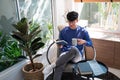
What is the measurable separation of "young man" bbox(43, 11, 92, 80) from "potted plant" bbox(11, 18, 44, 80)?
0.25 metres

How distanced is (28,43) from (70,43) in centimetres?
67

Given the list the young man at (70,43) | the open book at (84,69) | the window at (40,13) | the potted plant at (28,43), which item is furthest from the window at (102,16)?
the potted plant at (28,43)

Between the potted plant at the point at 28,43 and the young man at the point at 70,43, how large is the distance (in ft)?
0.84

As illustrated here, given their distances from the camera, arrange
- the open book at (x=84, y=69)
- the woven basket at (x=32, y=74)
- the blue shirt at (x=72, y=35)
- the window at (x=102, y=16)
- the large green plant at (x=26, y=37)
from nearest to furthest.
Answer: the open book at (x=84, y=69) < the large green plant at (x=26, y=37) < the woven basket at (x=32, y=74) < the blue shirt at (x=72, y=35) < the window at (x=102, y=16)

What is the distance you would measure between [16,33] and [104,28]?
73.6 inches

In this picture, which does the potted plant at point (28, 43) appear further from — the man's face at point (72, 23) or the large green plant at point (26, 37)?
the man's face at point (72, 23)

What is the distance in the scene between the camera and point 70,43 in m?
2.63

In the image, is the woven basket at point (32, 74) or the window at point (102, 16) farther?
the window at point (102, 16)

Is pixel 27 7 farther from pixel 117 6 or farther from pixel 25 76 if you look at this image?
pixel 117 6

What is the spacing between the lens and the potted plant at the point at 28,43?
2.26m

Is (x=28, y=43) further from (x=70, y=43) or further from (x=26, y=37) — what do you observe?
(x=70, y=43)

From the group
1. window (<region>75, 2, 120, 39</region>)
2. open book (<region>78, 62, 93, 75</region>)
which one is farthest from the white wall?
window (<region>75, 2, 120, 39</region>)

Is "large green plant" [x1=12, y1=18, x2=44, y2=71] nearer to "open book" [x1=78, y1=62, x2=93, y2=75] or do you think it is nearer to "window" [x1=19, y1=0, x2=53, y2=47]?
"window" [x1=19, y1=0, x2=53, y2=47]

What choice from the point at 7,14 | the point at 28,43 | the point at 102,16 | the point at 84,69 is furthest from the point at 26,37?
the point at 102,16
